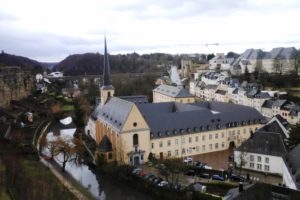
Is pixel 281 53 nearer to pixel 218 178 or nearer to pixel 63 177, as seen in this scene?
pixel 218 178

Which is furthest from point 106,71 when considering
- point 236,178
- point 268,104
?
point 268,104

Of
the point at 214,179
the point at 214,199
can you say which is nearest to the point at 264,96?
the point at 214,179

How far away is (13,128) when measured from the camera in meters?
42.6

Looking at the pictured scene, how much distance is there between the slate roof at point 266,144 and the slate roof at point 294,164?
3429mm

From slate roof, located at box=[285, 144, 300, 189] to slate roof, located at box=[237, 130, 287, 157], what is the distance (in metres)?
3.43

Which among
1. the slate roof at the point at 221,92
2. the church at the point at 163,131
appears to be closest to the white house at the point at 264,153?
the church at the point at 163,131

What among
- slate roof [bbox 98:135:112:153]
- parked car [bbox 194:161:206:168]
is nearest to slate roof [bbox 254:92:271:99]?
parked car [bbox 194:161:206:168]

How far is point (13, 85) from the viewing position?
6231 centimetres

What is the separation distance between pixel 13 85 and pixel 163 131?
37.9 meters

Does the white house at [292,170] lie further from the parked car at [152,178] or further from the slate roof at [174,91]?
the slate roof at [174,91]

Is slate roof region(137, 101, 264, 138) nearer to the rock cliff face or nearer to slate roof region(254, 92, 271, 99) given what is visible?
slate roof region(254, 92, 271, 99)

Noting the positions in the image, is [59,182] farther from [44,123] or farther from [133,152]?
[44,123]

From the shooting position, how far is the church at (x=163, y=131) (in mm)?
33438

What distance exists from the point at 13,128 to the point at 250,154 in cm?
2839
